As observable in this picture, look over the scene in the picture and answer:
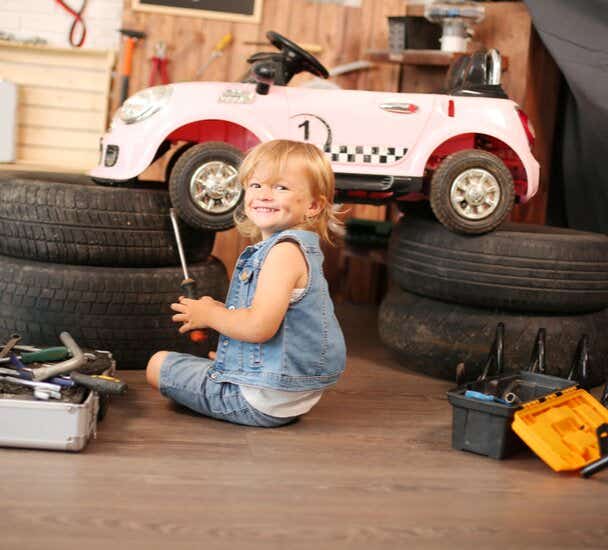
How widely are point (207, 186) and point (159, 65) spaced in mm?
1702

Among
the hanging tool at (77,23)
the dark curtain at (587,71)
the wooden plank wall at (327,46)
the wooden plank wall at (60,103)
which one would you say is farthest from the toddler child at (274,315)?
the hanging tool at (77,23)

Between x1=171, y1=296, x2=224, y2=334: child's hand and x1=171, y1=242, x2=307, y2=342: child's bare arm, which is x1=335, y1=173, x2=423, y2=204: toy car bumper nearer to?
x1=171, y1=242, x2=307, y2=342: child's bare arm

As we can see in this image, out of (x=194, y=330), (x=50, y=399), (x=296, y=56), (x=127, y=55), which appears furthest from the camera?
(x=127, y=55)

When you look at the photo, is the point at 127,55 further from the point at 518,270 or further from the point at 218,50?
the point at 518,270

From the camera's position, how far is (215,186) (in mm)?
3119

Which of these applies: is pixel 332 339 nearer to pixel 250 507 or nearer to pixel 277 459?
pixel 277 459

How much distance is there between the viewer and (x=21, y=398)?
85.8 inches

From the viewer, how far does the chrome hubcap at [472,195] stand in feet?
10.7

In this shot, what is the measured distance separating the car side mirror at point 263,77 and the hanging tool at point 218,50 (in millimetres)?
1480

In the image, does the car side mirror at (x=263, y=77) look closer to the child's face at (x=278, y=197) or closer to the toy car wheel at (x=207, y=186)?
the toy car wheel at (x=207, y=186)

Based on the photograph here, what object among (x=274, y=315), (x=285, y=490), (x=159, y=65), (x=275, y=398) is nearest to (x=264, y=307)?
(x=274, y=315)

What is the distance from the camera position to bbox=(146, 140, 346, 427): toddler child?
2477mm

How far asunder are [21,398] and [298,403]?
2.46ft

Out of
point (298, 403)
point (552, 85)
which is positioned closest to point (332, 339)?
point (298, 403)
